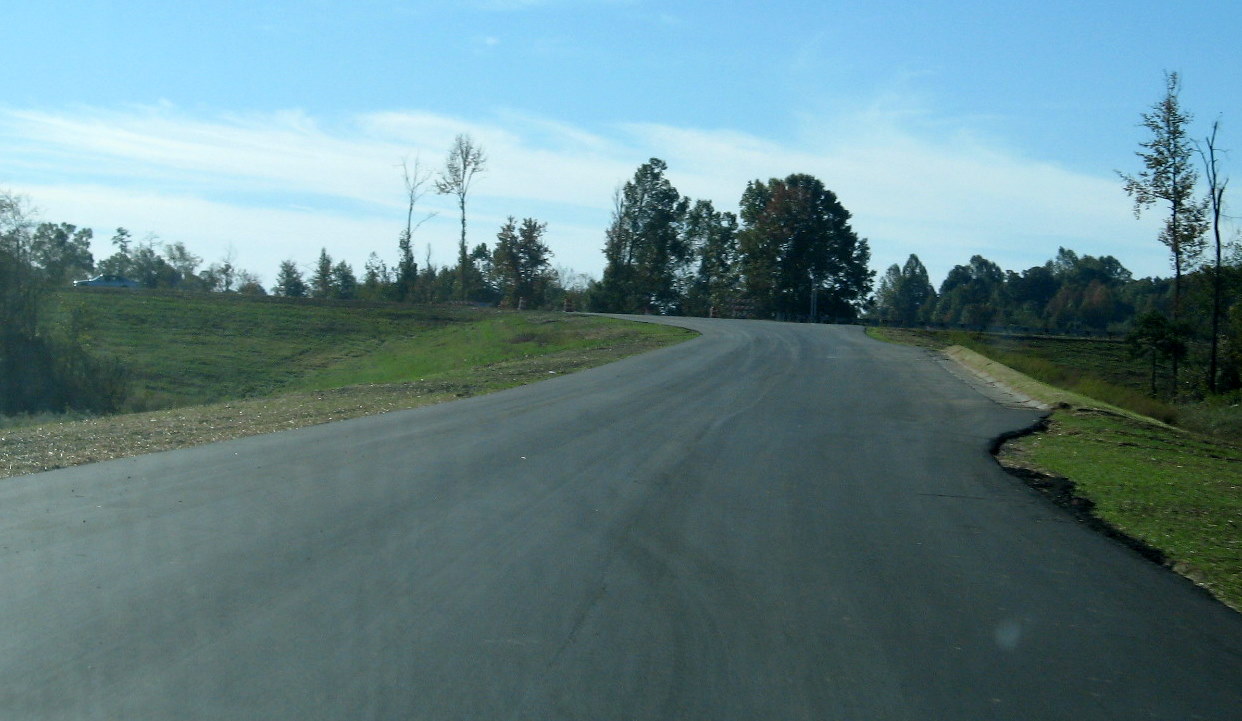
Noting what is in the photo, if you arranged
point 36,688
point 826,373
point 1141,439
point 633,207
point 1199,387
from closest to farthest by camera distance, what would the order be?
point 36,688 → point 1141,439 → point 826,373 → point 1199,387 → point 633,207

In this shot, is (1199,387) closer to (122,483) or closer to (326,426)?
(326,426)

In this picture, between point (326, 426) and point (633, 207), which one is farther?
point (633, 207)

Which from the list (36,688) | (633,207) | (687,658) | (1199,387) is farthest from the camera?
(633,207)

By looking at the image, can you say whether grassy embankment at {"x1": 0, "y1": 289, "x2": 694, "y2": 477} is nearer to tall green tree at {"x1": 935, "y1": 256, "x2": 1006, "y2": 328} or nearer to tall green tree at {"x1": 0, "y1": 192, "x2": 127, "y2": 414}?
tall green tree at {"x1": 0, "y1": 192, "x2": 127, "y2": 414}

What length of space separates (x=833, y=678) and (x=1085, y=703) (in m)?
1.27

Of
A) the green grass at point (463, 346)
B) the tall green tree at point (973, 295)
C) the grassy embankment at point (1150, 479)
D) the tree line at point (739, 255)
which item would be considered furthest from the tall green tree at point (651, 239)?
the grassy embankment at point (1150, 479)

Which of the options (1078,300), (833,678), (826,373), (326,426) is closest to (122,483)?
(326,426)

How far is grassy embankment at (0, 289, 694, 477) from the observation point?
14977mm

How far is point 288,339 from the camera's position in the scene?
158 ft

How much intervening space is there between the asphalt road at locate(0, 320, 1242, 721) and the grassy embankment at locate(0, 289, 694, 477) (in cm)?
306

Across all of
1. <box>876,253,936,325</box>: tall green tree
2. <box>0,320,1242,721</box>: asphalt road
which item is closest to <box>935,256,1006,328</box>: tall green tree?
<box>876,253,936,325</box>: tall green tree

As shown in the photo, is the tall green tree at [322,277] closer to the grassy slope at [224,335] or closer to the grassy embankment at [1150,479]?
the grassy slope at [224,335]

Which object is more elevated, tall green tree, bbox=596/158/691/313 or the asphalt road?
tall green tree, bbox=596/158/691/313

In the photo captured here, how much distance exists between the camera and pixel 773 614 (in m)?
6.21
